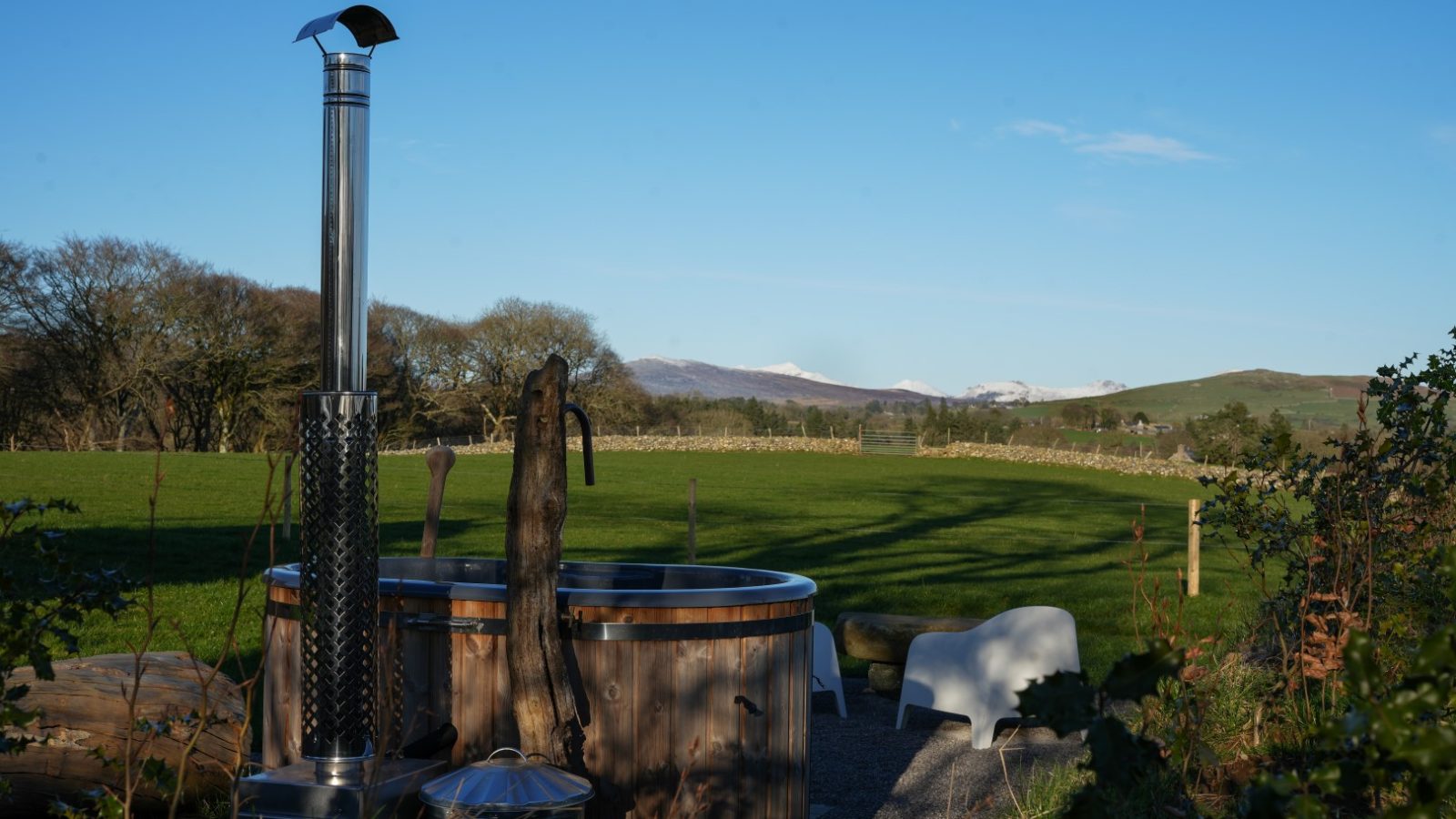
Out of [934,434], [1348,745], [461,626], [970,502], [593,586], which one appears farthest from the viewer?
[934,434]

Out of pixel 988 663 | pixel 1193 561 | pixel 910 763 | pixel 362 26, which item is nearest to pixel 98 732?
pixel 362 26

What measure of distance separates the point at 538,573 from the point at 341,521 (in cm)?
69

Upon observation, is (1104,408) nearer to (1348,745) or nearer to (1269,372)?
(1269,372)

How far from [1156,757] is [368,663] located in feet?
9.42

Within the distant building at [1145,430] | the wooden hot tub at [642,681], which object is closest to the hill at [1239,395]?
the distant building at [1145,430]

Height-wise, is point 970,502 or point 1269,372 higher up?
point 1269,372

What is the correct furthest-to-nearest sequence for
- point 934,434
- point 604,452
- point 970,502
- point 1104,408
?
point 1104,408 → point 934,434 → point 604,452 → point 970,502

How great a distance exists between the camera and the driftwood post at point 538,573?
13.9ft

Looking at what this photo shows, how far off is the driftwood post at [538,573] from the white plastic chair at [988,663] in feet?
10.8

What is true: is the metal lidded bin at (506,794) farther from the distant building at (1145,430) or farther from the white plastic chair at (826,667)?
the distant building at (1145,430)

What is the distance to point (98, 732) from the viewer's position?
4.99m

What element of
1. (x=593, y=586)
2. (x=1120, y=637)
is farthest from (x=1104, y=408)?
(x=593, y=586)

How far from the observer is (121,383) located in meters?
40.5

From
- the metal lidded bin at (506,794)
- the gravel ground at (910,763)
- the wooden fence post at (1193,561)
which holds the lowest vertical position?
the gravel ground at (910,763)
